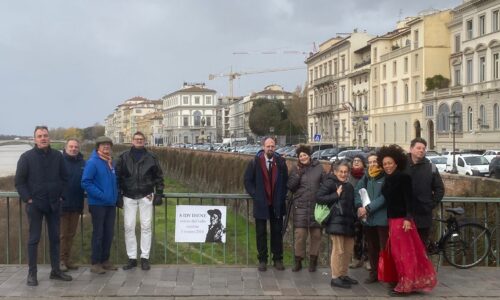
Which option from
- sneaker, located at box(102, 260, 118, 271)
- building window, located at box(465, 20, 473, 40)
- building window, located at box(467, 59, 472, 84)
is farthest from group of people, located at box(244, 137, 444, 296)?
building window, located at box(465, 20, 473, 40)

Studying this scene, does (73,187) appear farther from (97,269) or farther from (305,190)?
(305,190)

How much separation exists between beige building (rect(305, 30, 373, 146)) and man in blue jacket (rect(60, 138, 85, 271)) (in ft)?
243

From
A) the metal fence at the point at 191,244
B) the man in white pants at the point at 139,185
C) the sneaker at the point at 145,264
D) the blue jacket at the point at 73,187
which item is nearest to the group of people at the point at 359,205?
the metal fence at the point at 191,244

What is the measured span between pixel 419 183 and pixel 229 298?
2.92 m

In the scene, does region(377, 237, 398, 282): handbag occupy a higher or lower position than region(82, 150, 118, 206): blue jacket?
lower

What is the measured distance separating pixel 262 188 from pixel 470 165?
27.6 m

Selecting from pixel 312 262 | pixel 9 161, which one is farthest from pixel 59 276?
pixel 9 161

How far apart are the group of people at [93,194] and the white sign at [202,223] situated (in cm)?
62

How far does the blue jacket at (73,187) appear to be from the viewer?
29.4ft

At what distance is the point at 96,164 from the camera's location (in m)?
8.76

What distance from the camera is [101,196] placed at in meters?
8.70

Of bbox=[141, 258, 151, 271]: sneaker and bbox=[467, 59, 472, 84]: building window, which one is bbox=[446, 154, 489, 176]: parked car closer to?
bbox=[467, 59, 472, 84]: building window

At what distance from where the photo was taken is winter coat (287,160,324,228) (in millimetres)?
8945

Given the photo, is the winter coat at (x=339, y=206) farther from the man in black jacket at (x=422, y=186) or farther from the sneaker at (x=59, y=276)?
the sneaker at (x=59, y=276)
